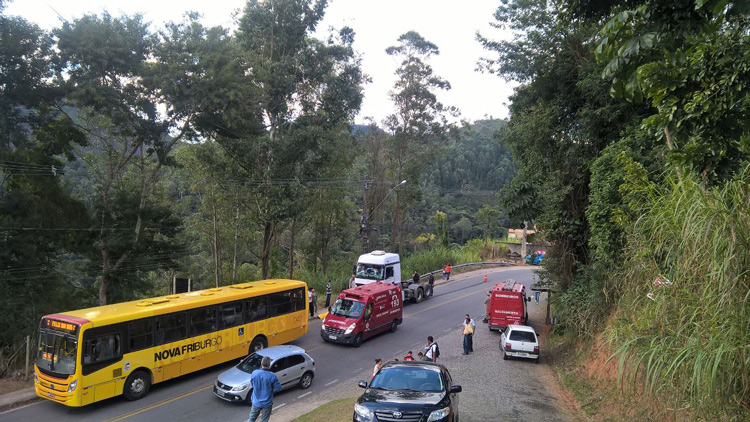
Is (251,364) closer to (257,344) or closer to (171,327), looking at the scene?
(171,327)

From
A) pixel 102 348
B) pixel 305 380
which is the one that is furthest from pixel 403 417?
pixel 102 348

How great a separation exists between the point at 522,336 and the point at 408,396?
1000cm

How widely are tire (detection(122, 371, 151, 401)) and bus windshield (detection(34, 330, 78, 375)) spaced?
1.60m

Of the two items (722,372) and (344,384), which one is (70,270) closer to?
(344,384)

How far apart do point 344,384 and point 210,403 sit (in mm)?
4067

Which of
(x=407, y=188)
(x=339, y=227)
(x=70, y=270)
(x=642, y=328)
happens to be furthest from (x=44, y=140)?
(x=407, y=188)

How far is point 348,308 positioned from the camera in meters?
19.4

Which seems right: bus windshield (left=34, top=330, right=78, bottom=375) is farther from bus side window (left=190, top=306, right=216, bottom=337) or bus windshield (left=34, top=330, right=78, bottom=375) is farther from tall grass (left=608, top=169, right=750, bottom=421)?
tall grass (left=608, top=169, right=750, bottom=421)

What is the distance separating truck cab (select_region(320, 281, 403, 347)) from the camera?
1864cm

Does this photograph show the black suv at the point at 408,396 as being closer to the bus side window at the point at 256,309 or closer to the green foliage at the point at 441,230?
the bus side window at the point at 256,309

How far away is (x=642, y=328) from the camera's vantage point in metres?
8.33

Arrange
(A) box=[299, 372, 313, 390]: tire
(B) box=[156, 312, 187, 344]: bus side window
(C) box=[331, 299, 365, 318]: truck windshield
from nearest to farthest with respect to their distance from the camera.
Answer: (B) box=[156, 312, 187, 344]: bus side window, (A) box=[299, 372, 313, 390]: tire, (C) box=[331, 299, 365, 318]: truck windshield

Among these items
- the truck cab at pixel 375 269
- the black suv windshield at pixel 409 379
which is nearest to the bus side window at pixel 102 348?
the black suv windshield at pixel 409 379

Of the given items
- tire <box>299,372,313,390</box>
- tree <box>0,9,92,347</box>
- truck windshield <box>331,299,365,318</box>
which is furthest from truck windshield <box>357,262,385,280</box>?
tree <box>0,9,92,347</box>
